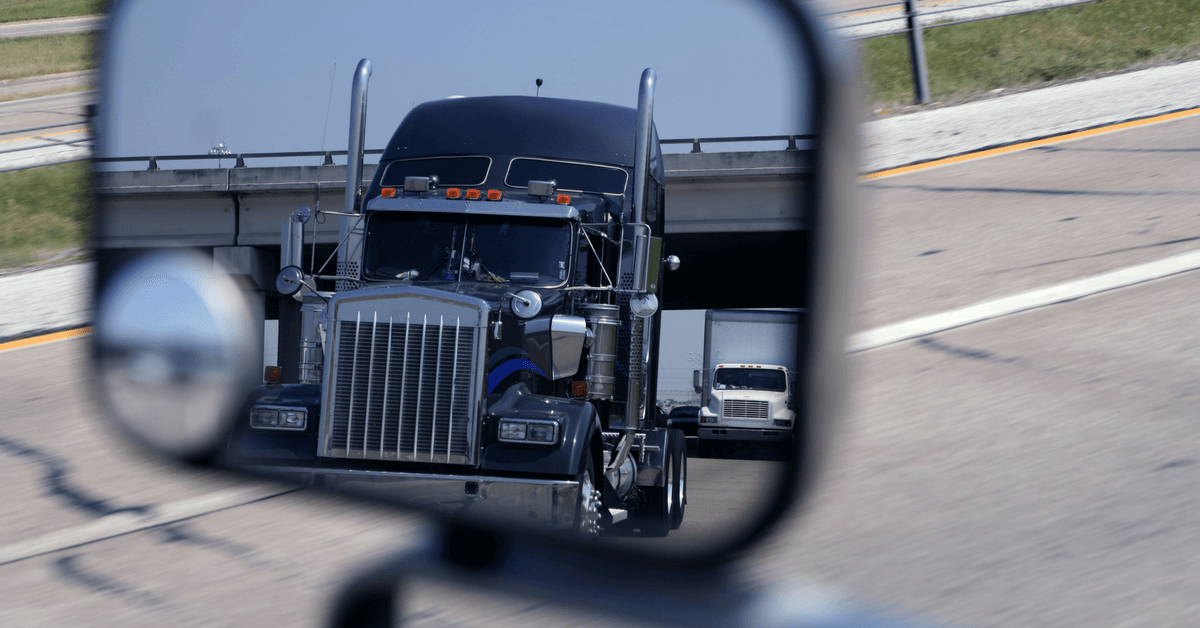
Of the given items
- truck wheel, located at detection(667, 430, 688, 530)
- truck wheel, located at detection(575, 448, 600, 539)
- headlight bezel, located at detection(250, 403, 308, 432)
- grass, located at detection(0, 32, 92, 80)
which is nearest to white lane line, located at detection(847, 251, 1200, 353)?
truck wheel, located at detection(667, 430, 688, 530)

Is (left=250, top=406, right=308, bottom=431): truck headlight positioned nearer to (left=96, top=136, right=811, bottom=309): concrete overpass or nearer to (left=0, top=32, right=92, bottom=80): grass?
(left=96, top=136, right=811, bottom=309): concrete overpass

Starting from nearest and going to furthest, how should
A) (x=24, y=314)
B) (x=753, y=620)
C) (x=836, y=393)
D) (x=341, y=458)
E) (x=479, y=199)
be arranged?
1. (x=836, y=393)
2. (x=753, y=620)
3. (x=341, y=458)
4. (x=479, y=199)
5. (x=24, y=314)

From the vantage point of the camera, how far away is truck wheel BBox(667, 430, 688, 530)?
6996mm

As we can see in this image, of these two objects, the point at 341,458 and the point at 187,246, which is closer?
the point at 341,458

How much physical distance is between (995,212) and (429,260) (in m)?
7.93

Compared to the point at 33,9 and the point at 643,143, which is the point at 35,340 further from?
the point at 33,9

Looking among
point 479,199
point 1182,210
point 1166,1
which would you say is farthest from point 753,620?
point 1166,1

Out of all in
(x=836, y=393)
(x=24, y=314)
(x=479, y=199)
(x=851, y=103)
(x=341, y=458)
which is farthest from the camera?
(x=24, y=314)

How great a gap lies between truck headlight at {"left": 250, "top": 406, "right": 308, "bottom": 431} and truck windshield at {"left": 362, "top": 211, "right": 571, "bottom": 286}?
1.73m

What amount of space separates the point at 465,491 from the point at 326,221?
2989 millimetres

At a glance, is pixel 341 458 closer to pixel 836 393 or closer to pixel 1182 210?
pixel 836 393

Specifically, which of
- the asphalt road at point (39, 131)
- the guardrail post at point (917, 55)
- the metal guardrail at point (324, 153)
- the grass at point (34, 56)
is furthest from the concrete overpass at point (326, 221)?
the grass at point (34, 56)

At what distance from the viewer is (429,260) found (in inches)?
282

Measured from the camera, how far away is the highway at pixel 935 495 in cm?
507
